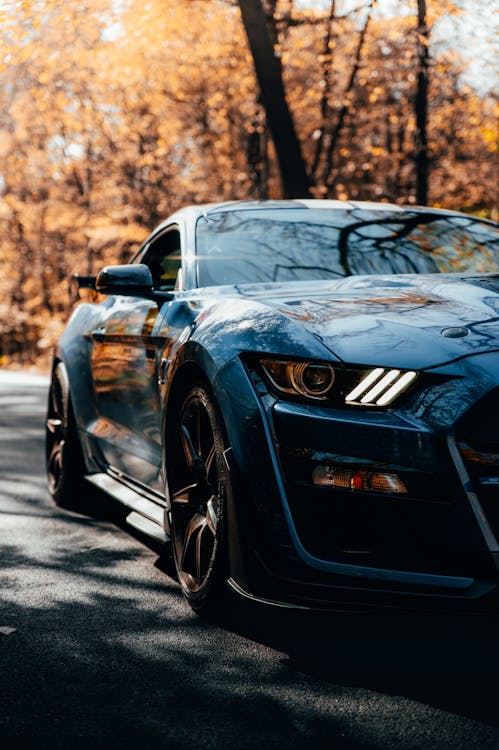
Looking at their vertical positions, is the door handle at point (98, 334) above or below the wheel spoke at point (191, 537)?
above

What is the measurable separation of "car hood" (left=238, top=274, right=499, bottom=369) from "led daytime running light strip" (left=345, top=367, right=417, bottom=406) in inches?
1.1

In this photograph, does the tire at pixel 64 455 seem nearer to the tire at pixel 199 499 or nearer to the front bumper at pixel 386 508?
the tire at pixel 199 499

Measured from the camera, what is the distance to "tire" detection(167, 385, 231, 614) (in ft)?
10.9

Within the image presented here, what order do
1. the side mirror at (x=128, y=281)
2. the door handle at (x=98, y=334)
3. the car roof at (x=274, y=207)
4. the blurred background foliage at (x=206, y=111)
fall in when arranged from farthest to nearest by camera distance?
the blurred background foliage at (x=206, y=111) < the door handle at (x=98, y=334) < the car roof at (x=274, y=207) < the side mirror at (x=128, y=281)

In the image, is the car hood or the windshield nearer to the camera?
the car hood

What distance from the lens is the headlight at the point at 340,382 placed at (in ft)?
9.53

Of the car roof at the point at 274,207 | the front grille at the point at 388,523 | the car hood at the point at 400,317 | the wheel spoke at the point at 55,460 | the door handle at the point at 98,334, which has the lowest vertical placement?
the wheel spoke at the point at 55,460

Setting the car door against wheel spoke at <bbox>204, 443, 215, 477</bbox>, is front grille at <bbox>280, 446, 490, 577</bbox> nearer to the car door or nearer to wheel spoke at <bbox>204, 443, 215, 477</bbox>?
wheel spoke at <bbox>204, 443, 215, 477</bbox>

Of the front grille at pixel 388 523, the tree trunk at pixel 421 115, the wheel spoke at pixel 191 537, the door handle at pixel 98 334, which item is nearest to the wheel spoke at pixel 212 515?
the wheel spoke at pixel 191 537

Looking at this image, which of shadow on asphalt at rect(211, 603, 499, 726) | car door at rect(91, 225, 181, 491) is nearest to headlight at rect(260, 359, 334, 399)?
shadow on asphalt at rect(211, 603, 499, 726)

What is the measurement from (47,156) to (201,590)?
29.2 m

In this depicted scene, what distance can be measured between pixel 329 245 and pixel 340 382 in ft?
5.93

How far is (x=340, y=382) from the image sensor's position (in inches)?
117

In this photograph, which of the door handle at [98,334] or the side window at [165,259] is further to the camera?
the door handle at [98,334]
